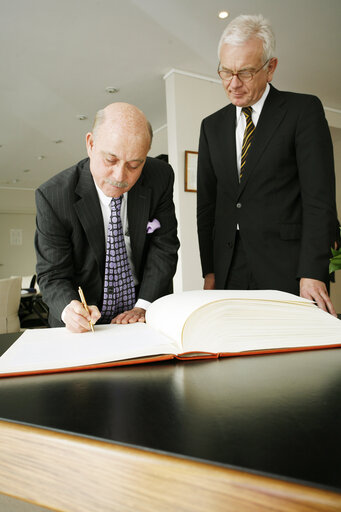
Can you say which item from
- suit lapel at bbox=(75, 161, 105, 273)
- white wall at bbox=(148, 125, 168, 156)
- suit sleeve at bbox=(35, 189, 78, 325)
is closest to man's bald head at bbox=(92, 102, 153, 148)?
suit lapel at bbox=(75, 161, 105, 273)

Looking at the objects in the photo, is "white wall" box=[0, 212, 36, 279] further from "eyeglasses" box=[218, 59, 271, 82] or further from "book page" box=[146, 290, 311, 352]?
"book page" box=[146, 290, 311, 352]

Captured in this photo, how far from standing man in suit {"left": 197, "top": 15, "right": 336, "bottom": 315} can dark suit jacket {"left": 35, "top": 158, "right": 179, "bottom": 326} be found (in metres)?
0.29

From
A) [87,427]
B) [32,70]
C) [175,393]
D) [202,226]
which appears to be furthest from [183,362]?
[32,70]

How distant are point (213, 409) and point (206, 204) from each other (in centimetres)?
131

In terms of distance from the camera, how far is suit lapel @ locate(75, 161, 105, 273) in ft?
4.06

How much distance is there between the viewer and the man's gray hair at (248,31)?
52.1 inches

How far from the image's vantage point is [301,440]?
11.5 inches

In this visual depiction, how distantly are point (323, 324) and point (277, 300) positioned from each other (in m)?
0.09

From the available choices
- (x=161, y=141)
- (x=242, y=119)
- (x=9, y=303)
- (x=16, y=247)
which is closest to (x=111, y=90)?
(x=161, y=141)

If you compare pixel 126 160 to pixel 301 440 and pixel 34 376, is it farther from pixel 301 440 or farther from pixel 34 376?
pixel 301 440

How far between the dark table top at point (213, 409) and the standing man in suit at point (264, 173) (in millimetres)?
829

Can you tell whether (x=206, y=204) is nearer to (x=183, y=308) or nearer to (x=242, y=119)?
(x=242, y=119)

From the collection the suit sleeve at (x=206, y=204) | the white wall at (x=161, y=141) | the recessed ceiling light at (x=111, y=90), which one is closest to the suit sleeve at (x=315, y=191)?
the suit sleeve at (x=206, y=204)

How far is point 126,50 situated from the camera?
13.0 ft
